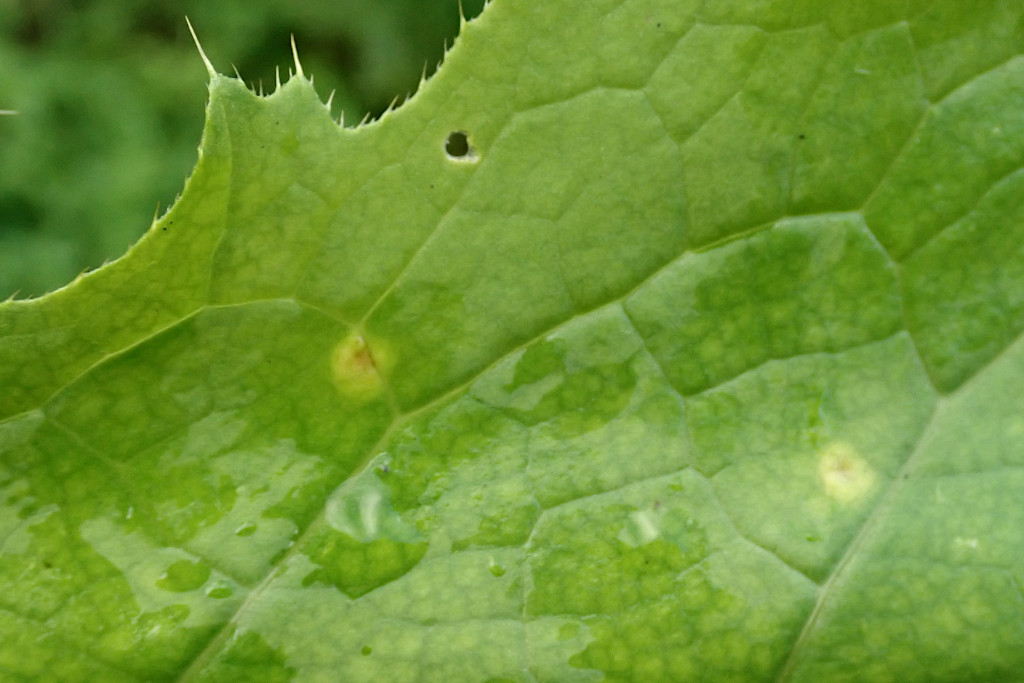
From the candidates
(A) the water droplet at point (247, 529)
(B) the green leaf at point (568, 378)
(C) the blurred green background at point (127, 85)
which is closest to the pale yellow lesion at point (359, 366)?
(B) the green leaf at point (568, 378)

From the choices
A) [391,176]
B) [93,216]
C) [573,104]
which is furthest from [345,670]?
[93,216]

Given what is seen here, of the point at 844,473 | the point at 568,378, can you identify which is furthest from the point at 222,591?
the point at 844,473

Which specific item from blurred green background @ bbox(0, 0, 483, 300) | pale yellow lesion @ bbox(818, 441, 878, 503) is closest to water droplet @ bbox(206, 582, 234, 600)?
pale yellow lesion @ bbox(818, 441, 878, 503)

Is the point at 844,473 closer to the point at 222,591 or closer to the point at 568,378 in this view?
the point at 568,378

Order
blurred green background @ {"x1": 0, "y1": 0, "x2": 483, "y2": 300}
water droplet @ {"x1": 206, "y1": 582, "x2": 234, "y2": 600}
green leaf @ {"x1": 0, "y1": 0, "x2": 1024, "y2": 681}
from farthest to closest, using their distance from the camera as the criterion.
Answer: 1. blurred green background @ {"x1": 0, "y1": 0, "x2": 483, "y2": 300}
2. water droplet @ {"x1": 206, "y1": 582, "x2": 234, "y2": 600}
3. green leaf @ {"x1": 0, "y1": 0, "x2": 1024, "y2": 681}

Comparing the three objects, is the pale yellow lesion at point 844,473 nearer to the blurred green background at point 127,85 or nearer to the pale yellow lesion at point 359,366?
the pale yellow lesion at point 359,366

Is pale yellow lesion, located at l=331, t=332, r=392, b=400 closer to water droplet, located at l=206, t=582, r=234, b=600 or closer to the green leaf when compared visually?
the green leaf
